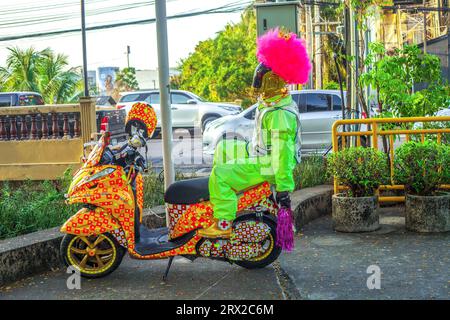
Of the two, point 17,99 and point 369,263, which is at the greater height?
point 17,99

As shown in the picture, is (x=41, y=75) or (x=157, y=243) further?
(x=41, y=75)

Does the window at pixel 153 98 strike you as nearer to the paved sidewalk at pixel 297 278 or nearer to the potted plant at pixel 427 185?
the potted plant at pixel 427 185

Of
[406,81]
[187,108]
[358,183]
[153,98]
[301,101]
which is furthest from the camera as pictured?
[153,98]

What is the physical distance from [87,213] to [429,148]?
12.3 ft

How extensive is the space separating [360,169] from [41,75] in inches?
1075

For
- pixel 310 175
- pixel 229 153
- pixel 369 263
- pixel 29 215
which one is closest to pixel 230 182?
pixel 229 153

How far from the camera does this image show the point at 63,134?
1210cm

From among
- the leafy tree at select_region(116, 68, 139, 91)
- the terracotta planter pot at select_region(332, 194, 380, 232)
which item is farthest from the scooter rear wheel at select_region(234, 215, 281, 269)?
the leafy tree at select_region(116, 68, 139, 91)

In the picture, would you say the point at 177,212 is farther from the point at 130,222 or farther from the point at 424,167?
the point at 424,167

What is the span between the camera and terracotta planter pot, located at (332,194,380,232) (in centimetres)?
702

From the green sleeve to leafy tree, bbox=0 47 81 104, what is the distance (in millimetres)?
27135

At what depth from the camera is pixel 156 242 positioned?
5527mm
